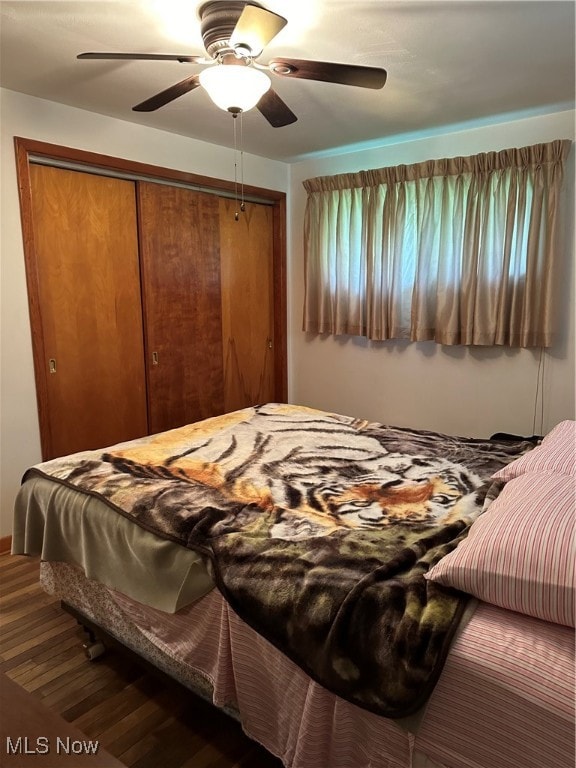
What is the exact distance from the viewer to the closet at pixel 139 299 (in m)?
3.01

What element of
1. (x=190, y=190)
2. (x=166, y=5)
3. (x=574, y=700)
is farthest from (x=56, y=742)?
(x=190, y=190)

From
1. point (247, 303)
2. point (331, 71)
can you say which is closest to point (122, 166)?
point (247, 303)

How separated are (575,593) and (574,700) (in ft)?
0.66

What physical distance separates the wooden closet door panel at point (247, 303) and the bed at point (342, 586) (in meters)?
1.96

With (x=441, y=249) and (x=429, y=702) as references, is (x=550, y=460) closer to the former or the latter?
(x=429, y=702)

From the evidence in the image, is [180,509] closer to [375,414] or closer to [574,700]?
[574,700]

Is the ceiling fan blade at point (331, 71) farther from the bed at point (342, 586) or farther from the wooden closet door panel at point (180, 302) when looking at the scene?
the wooden closet door panel at point (180, 302)

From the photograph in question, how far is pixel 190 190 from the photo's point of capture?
3.69 meters

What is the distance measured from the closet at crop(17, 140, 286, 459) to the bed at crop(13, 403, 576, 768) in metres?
1.09

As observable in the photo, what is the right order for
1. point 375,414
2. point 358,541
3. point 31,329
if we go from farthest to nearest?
point 375,414, point 31,329, point 358,541

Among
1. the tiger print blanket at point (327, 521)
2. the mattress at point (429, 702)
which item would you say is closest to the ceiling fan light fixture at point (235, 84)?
the tiger print blanket at point (327, 521)

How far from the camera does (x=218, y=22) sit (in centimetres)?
185

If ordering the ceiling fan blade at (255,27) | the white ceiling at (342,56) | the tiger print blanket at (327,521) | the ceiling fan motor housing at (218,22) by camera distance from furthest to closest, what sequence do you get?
the white ceiling at (342,56) < the ceiling fan motor housing at (218,22) < the ceiling fan blade at (255,27) < the tiger print blanket at (327,521)

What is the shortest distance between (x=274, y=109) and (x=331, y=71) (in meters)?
0.42
